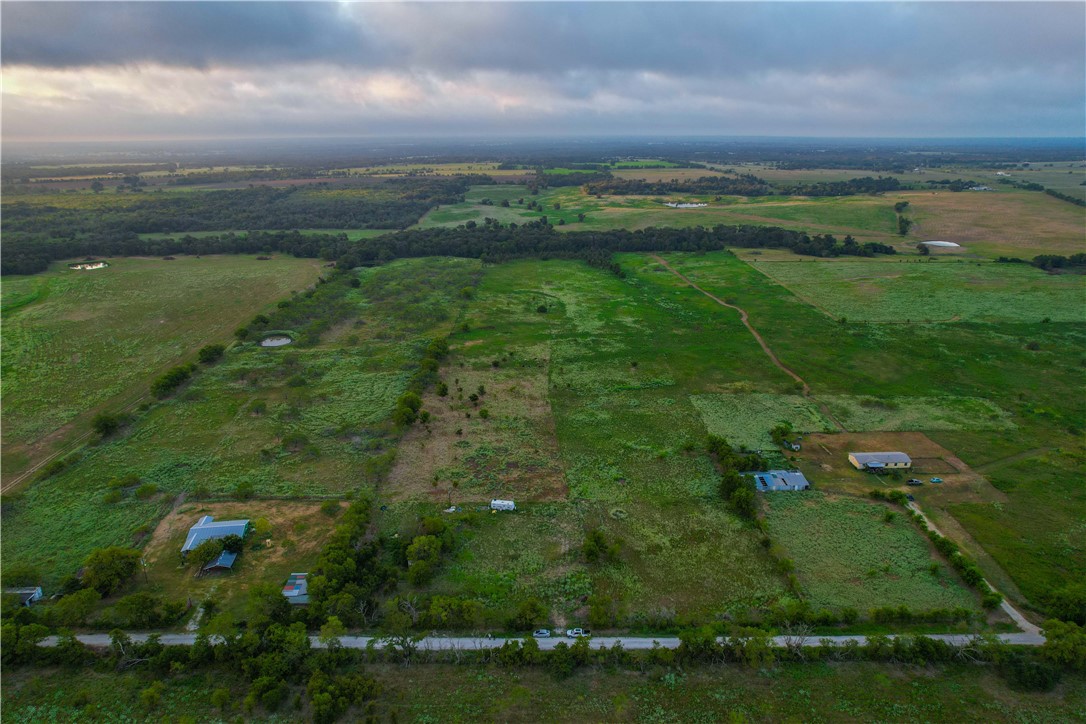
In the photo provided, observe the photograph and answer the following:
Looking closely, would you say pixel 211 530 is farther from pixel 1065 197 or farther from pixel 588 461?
pixel 1065 197

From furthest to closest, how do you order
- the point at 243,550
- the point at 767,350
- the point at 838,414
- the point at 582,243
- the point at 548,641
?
the point at 582,243
the point at 767,350
the point at 838,414
the point at 243,550
the point at 548,641

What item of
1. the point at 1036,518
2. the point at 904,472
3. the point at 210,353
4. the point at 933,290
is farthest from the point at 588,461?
the point at 933,290

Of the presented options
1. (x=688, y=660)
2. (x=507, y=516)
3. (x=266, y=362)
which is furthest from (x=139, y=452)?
(x=688, y=660)

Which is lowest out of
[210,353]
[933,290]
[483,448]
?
[483,448]

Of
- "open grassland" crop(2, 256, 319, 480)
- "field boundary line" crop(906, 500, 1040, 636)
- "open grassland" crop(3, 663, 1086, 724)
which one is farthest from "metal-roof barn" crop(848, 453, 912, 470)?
"open grassland" crop(2, 256, 319, 480)

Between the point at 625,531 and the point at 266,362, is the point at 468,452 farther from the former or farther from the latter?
the point at 266,362
